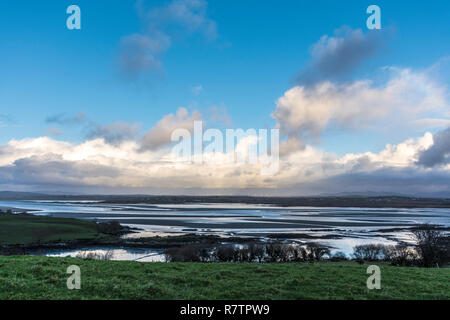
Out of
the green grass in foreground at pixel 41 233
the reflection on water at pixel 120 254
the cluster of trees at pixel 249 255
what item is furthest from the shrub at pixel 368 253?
the green grass in foreground at pixel 41 233

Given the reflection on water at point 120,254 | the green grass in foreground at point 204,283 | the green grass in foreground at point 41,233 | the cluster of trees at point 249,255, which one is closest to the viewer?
the green grass in foreground at point 204,283

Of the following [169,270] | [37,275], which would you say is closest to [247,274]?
[169,270]

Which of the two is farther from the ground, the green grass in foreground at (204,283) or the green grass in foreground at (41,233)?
the green grass in foreground at (204,283)

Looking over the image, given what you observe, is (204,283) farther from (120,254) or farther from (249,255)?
(120,254)

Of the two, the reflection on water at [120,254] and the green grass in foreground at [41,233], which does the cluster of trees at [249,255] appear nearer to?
the reflection on water at [120,254]

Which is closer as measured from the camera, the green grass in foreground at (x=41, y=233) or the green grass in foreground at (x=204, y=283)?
the green grass in foreground at (x=204, y=283)

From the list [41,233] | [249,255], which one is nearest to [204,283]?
[249,255]

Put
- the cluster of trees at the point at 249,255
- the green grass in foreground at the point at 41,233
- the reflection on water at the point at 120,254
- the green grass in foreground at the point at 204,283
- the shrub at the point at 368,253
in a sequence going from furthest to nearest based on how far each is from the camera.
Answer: the green grass in foreground at the point at 41,233, the shrub at the point at 368,253, the reflection on water at the point at 120,254, the cluster of trees at the point at 249,255, the green grass in foreground at the point at 204,283

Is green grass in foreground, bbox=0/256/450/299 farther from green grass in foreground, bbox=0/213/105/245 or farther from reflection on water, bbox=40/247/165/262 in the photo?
green grass in foreground, bbox=0/213/105/245
